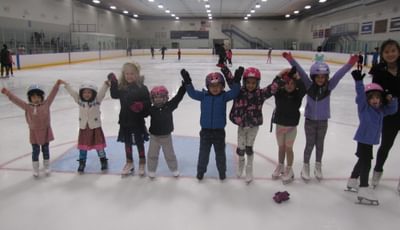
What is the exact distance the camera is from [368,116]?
2771 mm

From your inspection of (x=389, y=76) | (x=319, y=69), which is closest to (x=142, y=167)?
(x=319, y=69)

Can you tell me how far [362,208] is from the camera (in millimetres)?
2770

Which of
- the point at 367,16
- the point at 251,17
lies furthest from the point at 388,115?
the point at 251,17

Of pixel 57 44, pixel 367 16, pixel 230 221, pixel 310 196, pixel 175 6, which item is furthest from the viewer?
pixel 175 6

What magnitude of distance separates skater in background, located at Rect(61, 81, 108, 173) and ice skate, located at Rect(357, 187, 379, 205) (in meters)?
2.46

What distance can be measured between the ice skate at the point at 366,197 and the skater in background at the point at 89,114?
8.07 ft

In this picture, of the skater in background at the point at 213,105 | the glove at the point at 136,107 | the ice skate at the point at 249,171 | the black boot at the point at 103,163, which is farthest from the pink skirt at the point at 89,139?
the ice skate at the point at 249,171

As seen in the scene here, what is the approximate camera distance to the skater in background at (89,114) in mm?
→ 3334

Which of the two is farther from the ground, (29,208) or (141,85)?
(141,85)

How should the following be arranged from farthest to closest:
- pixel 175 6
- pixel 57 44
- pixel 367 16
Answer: pixel 175 6, pixel 367 16, pixel 57 44

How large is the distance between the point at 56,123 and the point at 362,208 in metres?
4.81

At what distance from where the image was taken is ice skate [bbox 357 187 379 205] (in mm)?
2816

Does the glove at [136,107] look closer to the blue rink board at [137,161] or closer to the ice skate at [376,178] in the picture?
the blue rink board at [137,161]

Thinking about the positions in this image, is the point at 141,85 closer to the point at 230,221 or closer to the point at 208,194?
the point at 208,194
